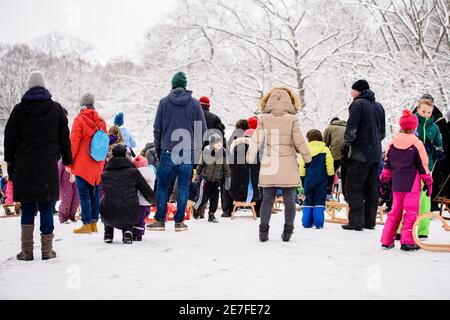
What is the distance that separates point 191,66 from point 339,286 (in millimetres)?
21791

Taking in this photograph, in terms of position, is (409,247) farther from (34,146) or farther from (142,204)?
(34,146)

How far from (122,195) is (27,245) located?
139cm

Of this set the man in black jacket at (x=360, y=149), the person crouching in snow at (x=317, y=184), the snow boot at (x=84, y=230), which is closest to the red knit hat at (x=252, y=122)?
the person crouching in snow at (x=317, y=184)

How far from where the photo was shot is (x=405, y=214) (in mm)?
6078

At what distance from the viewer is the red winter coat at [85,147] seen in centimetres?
768

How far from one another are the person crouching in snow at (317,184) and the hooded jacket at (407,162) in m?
2.18

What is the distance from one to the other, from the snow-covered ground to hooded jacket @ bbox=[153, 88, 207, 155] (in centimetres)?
131

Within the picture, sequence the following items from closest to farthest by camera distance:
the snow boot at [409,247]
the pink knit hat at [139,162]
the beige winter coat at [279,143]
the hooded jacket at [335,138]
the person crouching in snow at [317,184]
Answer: the snow boot at [409,247], the beige winter coat at [279,143], the pink knit hat at [139,162], the person crouching in snow at [317,184], the hooded jacket at [335,138]

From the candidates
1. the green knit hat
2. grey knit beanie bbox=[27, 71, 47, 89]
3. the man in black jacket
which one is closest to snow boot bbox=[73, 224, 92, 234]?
the green knit hat

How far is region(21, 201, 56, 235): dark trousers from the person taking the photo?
546 cm

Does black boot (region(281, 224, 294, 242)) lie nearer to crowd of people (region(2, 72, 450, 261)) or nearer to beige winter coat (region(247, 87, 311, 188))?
crowd of people (region(2, 72, 450, 261))

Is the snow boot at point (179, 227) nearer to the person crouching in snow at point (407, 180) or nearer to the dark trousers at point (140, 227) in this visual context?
the dark trousers at point (140, 227)
